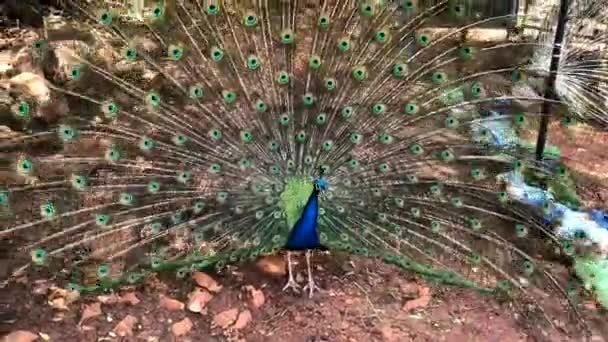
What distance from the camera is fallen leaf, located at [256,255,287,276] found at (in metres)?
3.93

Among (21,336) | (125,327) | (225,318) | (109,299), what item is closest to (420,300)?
(225,318)

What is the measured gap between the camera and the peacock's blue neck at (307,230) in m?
3.40

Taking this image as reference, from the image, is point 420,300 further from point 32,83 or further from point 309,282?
point 32,83

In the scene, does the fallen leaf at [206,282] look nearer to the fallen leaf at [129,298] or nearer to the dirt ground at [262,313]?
the dirt ground at [262,313]

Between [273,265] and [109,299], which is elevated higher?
[273,265]

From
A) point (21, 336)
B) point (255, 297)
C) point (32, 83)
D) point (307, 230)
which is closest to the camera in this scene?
point (21, 336)

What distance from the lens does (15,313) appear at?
11.4 ft

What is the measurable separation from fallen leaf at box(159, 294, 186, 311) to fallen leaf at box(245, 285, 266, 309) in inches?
16.0

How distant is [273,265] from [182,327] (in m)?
0.74

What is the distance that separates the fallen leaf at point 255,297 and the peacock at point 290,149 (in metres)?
0.38

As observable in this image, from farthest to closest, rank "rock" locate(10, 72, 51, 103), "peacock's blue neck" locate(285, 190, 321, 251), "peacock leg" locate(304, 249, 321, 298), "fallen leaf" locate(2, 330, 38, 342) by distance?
"rock" locate(10, 72, 51, 103)
"peacock leg" locate(304, 249, 321, 298)
"peacock's blue neck" locate(285, 190, 321, 251)
"fallen leaf" locate(2, 330, 38, 342)

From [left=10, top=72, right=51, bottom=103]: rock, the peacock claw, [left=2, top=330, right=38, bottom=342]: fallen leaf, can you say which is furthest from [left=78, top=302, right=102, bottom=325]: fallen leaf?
[left=10, top=72, right=51, bottom=103]: rock

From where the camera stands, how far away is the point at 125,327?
3.47 m

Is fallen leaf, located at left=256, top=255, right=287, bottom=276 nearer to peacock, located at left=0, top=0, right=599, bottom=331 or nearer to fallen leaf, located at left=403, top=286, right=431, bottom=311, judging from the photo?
peacock, located at left=0, top=0, right=599, bottom=331
